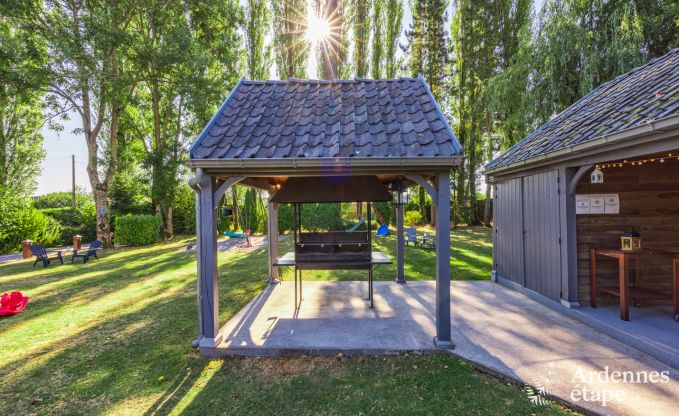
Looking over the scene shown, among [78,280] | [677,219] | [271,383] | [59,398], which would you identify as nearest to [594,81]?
[677,219]

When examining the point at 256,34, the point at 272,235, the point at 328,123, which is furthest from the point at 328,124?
the point at 256,34

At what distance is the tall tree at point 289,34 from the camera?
15.9 metres

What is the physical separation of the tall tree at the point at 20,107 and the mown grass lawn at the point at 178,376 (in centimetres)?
913

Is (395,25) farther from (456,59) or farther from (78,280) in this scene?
(78,280)

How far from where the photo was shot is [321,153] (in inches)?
134

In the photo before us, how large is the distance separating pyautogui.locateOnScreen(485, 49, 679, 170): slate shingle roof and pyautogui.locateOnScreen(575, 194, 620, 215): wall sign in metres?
0.92

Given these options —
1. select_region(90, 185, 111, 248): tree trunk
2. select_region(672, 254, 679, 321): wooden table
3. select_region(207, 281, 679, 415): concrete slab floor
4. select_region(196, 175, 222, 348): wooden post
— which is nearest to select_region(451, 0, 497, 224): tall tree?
select_region(672, 254, 679, 321): wooden table

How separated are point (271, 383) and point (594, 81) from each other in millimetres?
11237

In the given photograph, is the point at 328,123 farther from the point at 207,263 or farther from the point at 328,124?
the point at 207,263

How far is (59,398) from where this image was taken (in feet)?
9.14

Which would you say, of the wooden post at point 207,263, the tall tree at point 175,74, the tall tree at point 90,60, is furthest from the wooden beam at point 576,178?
the tall tree at point 90,60

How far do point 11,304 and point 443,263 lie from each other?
6917 mm

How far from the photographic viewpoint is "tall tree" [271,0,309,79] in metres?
15.9

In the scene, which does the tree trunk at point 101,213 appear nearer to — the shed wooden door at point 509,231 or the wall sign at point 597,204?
the shed wooden door at point 509,231
